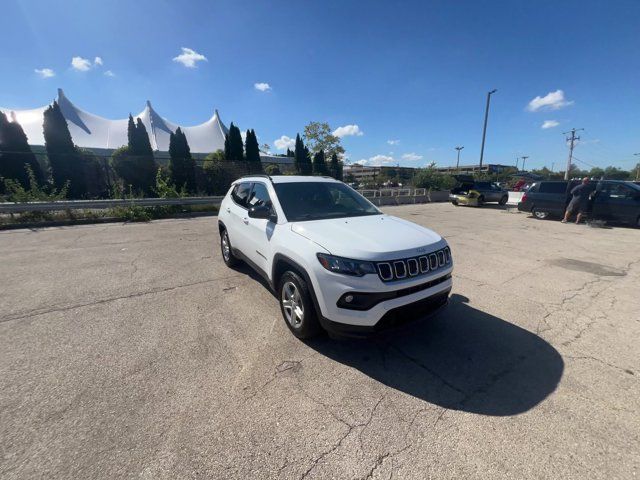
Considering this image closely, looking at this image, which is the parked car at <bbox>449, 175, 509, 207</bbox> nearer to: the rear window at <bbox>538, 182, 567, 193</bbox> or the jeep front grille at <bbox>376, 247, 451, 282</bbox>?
the rear window at <bbox>538, 182, 567, 193</bbox>

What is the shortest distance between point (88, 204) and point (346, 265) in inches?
472

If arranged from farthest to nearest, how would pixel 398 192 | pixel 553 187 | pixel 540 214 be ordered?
pixel 398 192 → pixel 540 214 → pixel 553 187

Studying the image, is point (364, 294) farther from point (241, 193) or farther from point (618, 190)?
point (618, 190)

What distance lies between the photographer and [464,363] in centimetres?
278

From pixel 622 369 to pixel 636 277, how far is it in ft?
13.0

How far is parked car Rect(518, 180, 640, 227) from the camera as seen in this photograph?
10594 mm

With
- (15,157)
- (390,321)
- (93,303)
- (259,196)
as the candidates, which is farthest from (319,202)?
(15,157)

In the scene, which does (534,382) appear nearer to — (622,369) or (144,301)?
(622,369)

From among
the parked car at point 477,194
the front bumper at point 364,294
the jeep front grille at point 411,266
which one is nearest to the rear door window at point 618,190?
the parked car at point 477,194

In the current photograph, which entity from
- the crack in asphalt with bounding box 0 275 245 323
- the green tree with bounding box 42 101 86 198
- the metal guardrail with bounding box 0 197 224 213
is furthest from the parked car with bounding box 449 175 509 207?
the green tree with bounding box 42 101 86 198

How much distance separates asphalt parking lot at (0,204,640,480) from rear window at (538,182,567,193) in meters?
10.00

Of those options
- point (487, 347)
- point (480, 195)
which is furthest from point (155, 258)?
point (480, 195)

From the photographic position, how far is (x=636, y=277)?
529 cm

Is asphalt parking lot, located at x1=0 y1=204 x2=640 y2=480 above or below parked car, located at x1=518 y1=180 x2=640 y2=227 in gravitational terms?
below
